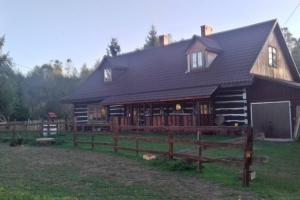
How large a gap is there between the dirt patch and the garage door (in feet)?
32.4

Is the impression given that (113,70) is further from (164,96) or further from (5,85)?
(5,85)

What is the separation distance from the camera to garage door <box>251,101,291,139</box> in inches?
757

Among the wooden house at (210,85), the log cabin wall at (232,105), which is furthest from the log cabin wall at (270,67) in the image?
the log cabin wall at (232,105)

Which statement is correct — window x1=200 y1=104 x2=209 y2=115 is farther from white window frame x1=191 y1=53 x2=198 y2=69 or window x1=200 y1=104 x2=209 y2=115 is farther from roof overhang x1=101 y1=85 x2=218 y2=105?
white window frame x1=191 y1=53 x2=198 y2=69

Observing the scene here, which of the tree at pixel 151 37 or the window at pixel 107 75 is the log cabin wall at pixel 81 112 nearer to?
the window at pixel 107 75

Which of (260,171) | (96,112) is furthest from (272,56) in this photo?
(260,171)

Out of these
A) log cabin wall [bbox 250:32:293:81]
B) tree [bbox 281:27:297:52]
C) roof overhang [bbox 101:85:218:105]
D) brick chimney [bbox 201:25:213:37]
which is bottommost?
roof overhang [bbox 101:85:218:105]

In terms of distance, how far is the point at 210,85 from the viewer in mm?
21859

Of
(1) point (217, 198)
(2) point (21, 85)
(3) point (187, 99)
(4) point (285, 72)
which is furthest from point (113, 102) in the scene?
(2) point (21, 85)

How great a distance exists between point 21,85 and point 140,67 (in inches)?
1041

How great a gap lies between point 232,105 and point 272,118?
8.16 ft

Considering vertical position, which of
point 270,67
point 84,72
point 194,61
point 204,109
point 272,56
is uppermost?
point 84,72

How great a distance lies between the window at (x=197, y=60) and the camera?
79.2 ft

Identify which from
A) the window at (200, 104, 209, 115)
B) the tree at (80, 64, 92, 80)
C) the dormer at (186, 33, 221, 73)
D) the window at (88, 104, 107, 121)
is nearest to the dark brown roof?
the dormer at (186, 33, 221, 73)
